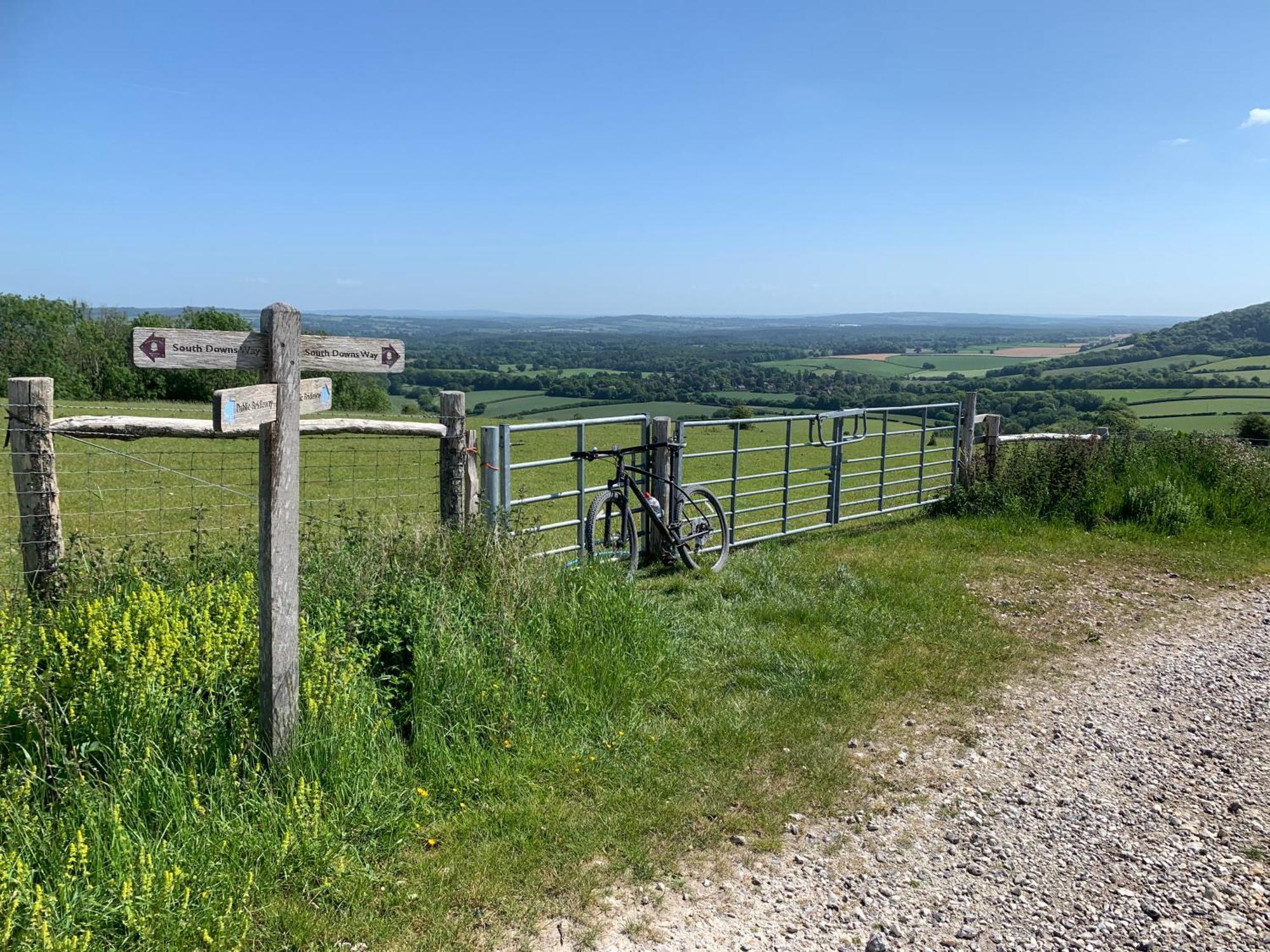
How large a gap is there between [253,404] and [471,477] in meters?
3.51

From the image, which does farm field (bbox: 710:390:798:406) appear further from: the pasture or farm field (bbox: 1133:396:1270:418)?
farm field (bbox: 1133:396:1270:418)

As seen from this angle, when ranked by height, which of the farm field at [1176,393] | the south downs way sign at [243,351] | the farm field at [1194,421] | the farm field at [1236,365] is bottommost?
the farm field at [1194,421]

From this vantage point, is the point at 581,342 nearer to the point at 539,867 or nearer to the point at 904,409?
the point at 904,409

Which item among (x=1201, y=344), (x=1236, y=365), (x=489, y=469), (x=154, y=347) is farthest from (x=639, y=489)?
→ (x=1201, y=344)

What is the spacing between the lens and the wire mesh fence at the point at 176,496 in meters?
5.94

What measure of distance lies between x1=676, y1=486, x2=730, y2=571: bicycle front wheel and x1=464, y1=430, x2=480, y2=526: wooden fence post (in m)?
2.41

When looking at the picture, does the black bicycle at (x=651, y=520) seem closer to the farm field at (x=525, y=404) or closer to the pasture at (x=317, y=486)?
the pasture at (x=317, y=486)

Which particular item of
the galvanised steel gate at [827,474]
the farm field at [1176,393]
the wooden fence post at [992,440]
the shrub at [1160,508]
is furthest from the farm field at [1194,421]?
the shrub at [1160,508]

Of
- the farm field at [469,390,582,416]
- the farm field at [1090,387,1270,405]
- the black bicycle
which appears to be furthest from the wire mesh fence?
the farm field at [1090,387,1270,405]

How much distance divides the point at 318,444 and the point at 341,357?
22.1 m

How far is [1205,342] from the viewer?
168 ft

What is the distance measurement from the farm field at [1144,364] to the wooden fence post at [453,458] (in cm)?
4358

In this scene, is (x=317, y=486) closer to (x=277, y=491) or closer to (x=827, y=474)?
(x=827, y=474)

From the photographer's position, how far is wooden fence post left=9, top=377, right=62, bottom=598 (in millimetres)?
5246
